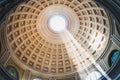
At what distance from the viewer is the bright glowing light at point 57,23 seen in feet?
139

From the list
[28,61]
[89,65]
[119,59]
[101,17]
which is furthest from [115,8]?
[28,61]

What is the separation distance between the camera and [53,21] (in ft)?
141

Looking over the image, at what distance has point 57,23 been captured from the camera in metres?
43.4

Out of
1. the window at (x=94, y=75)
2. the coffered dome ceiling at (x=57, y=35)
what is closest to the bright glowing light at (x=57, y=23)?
the coffered dome ceiling at (x=57, y=35)

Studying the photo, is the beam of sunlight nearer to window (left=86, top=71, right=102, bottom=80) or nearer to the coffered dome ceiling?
the coffered dome ceiling

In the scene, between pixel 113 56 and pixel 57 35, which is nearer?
pixel 113 56

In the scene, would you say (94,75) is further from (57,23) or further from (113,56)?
(57,23)

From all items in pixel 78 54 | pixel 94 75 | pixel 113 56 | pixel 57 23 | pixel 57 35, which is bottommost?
pixel 94 75

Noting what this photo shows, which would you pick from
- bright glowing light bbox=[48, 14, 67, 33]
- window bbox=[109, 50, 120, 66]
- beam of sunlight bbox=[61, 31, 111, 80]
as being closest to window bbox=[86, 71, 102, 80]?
beam of sunlight bbox=[61, 31, 111, 80]

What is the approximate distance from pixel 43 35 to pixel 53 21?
3.01 m

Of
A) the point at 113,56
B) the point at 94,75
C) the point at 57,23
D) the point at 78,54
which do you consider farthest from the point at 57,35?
the point at 113,56

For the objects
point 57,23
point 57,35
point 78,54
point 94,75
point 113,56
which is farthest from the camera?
point 57,23

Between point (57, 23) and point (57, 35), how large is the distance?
6.73ft

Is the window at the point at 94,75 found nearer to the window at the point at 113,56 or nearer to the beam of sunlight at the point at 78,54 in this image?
the beam of sunlight at the point at 78,54
